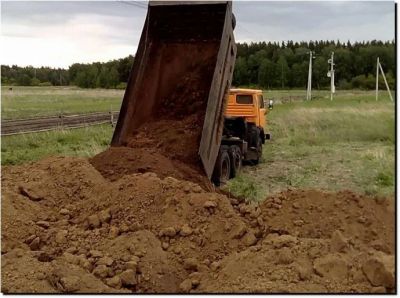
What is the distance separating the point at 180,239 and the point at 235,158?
6605 millimetres

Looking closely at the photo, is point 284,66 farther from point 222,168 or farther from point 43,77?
point 43,77

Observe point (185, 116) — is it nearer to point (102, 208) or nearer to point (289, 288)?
point (102, 208)

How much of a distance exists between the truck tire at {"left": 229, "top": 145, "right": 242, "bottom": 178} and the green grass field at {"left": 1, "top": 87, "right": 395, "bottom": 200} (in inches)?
8.4

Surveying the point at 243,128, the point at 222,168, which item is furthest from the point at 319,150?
the point at 222,168

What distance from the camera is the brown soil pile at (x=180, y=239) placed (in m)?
4.82

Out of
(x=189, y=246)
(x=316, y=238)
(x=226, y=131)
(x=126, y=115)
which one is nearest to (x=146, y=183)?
(x=189, y=246)

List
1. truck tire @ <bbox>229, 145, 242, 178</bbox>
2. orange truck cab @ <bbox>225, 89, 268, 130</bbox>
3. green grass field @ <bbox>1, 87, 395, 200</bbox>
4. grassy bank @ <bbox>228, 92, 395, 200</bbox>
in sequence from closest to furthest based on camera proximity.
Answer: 1. grassy bank @ <bbox>228, 92, 395, 200</bbox>
2. green grass field @ <bbox>1, 87, 395, 200</bbox>
3. truck tire @ <bbox>229, 145, 242, 178</bbox>
4. orange truck cab @ <bbox>225, 89, 268, 130</bbox>

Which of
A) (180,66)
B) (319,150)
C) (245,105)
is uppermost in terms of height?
(180,66)

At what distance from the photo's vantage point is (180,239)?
5.74 metres

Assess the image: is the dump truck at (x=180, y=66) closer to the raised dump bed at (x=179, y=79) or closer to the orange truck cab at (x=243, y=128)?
the raised dump bed at (x=179, y=79)

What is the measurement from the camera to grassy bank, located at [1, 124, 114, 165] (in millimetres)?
13922

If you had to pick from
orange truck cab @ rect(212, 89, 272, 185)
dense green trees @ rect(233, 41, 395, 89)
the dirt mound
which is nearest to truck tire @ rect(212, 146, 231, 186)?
orange truck cab @ rect(212, 89, 272, 185)

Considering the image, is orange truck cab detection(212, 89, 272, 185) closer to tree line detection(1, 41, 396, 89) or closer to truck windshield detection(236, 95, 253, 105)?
truck windshield detection(236, 95, 253, 105)

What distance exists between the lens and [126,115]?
9094mm
